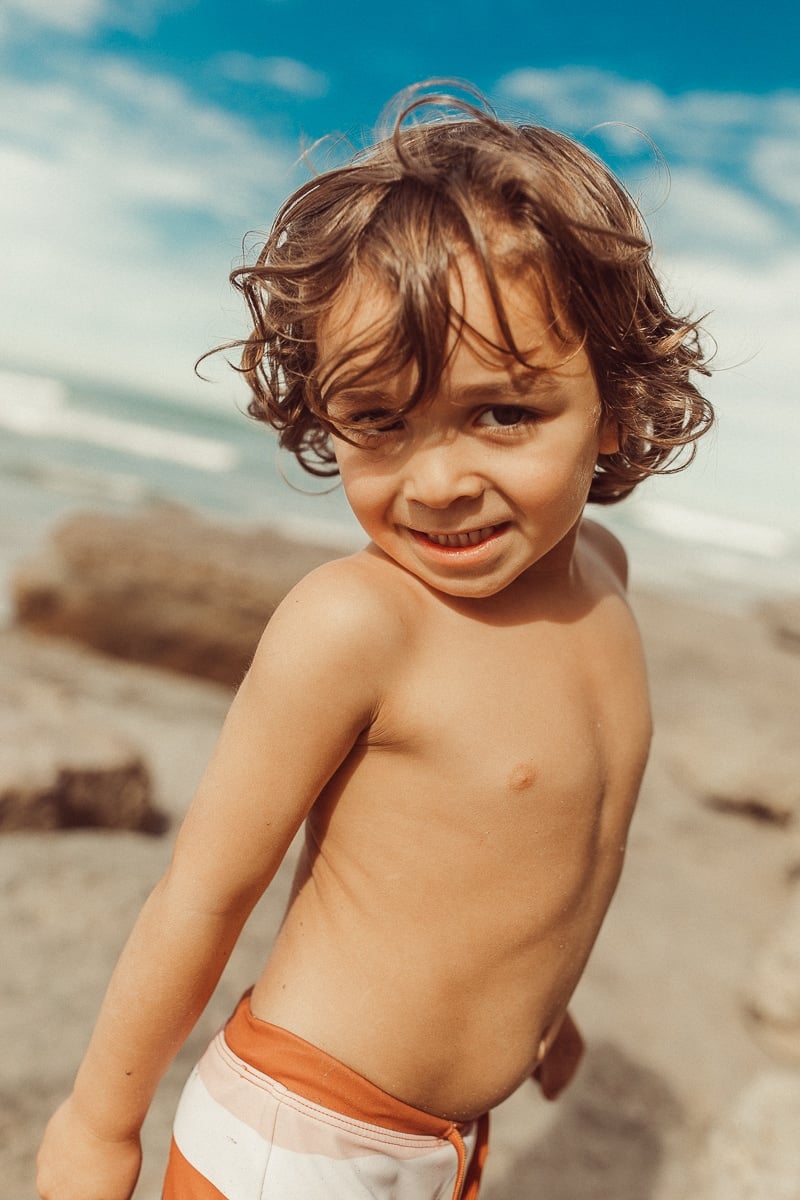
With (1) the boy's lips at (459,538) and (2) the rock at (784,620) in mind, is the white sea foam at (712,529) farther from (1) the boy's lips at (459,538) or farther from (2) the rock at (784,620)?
(1) the boy's lips at (459,538)

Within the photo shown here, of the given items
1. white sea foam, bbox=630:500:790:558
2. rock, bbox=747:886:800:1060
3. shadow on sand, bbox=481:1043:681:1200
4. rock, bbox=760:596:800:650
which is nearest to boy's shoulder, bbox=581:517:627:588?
shadow on sand, bbox=481:1043:681:1200

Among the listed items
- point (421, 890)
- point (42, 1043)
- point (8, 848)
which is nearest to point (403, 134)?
point (421, 890)

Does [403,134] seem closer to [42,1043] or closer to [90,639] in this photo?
[42,1043]

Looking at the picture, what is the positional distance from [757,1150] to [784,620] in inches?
246

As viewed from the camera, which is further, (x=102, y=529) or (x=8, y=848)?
(x=102, y=529)

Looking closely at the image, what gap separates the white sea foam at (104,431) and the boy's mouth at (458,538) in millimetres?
17864

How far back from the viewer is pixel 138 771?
3.26 m

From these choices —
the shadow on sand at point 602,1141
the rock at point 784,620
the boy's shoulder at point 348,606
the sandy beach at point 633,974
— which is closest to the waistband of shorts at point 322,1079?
the boy's shoulder at point 348,606

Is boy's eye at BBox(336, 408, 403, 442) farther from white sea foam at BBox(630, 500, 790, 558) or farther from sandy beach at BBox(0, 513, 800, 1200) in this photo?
white sea foam at BBox(630, 500, 790, 558)

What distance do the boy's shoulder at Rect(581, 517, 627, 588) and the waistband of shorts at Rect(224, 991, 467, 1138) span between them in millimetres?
842

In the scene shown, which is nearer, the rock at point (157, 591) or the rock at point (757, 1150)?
the rock at point (757, 1150)

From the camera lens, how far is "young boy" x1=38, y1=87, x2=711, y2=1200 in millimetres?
1170

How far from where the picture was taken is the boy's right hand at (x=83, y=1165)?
49.2 inches

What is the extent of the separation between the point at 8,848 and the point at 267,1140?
1.99 meters
